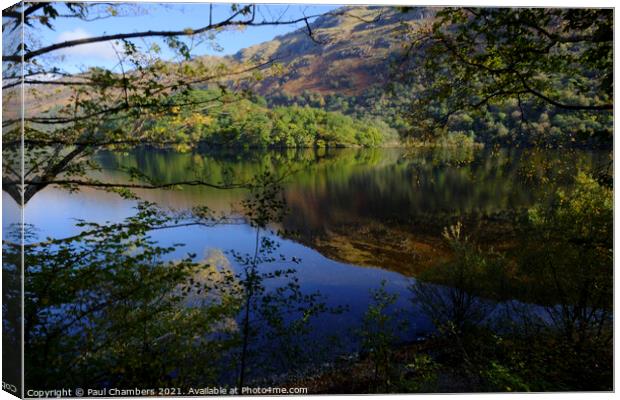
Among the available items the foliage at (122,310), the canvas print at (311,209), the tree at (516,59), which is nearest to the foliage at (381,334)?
the canvas print at (311,209)

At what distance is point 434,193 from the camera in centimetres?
391

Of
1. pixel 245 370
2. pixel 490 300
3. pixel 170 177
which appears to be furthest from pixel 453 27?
pixel 245 370

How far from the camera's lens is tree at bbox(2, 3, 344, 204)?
11.1 ft

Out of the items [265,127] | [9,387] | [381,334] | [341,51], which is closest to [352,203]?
[265,127]

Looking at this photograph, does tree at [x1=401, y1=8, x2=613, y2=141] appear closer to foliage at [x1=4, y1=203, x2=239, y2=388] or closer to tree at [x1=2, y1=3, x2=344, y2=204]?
tree at [x1=2, y1=3, x2=344, y2=204]

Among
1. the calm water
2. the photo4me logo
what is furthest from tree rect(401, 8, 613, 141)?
the photo4me logo

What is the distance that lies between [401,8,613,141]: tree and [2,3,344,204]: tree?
122 centimetres

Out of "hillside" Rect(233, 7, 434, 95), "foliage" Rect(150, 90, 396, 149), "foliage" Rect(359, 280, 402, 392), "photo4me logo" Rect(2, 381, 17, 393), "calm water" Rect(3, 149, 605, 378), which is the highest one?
"hillside" Rect(233, 7, 434, 95)

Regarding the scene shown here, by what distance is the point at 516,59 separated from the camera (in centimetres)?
368

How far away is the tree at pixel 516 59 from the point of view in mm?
3510

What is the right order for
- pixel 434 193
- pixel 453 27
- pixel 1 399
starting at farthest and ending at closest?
pixel 434 193
pixel 453 27
pixel 1 399

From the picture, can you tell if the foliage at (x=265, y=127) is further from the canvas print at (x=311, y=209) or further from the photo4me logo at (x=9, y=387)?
the photo4me logo at (x=9, y=387)

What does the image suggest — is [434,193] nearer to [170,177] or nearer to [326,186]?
[326,186]

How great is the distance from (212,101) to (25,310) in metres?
2.42
